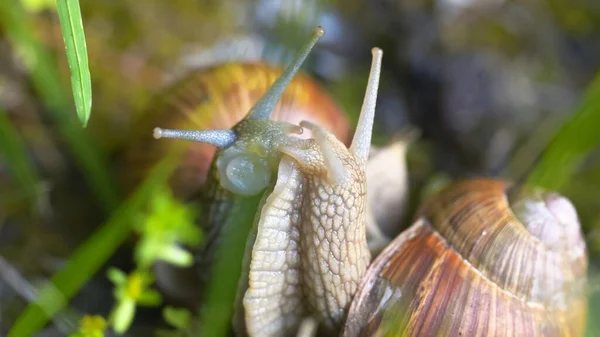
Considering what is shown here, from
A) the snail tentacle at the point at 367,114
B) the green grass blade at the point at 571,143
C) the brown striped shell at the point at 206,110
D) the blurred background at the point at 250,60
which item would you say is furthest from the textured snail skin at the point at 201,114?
the green grass blade at the point at 571,143

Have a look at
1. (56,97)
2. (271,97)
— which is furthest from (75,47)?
(56,97)

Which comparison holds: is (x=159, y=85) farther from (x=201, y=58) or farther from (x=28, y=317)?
(x=28, y=317)

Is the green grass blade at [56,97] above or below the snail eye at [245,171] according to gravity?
above

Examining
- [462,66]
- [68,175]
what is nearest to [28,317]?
[68,175]

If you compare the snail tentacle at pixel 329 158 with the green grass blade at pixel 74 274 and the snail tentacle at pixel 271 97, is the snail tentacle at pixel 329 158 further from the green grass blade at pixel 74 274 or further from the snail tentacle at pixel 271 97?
the green grass blade at pixel 74 274

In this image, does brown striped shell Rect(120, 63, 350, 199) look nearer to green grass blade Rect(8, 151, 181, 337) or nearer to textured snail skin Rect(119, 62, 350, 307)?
textured snail skin Rect(119, 62, 350, 307)

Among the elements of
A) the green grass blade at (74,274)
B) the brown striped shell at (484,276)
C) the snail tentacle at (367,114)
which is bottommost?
the brown striped shell at (484,276)
